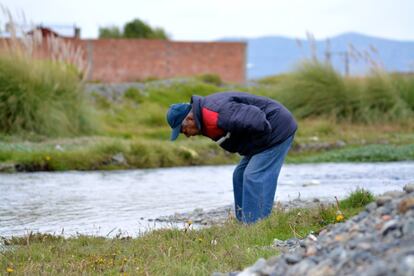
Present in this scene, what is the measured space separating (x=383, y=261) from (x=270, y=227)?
3417 millimetres

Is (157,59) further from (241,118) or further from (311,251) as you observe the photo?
(311,251)

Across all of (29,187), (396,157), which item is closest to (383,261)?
(29,187)

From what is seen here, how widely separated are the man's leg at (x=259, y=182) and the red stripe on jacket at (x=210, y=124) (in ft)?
1.60

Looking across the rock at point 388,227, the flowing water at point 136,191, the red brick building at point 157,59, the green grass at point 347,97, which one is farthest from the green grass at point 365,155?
the red brick building at point 157,59

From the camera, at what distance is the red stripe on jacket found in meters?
8.22

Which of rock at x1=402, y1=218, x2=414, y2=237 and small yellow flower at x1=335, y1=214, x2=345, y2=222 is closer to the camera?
rock at x1=402, y1=218, x2=414, y2=237

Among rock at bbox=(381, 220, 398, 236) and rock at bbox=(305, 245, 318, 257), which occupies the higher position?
rock at bbox=(381, 220, 398, 236)

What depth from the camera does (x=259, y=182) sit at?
857 centimetres

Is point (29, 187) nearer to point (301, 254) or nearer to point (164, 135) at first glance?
point (164, 135)

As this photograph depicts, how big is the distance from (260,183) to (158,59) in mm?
30022

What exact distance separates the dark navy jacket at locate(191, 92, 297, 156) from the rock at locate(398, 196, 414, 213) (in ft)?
9.23

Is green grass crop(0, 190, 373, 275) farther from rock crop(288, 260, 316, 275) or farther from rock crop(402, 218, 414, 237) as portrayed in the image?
rock crop(402, 218, 414, 237)

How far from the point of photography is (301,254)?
18.0 ft

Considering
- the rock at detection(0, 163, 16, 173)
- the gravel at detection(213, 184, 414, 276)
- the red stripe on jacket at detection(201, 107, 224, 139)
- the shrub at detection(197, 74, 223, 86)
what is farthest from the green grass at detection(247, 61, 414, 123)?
the gravel at detection(213, 184, 414, 276)
